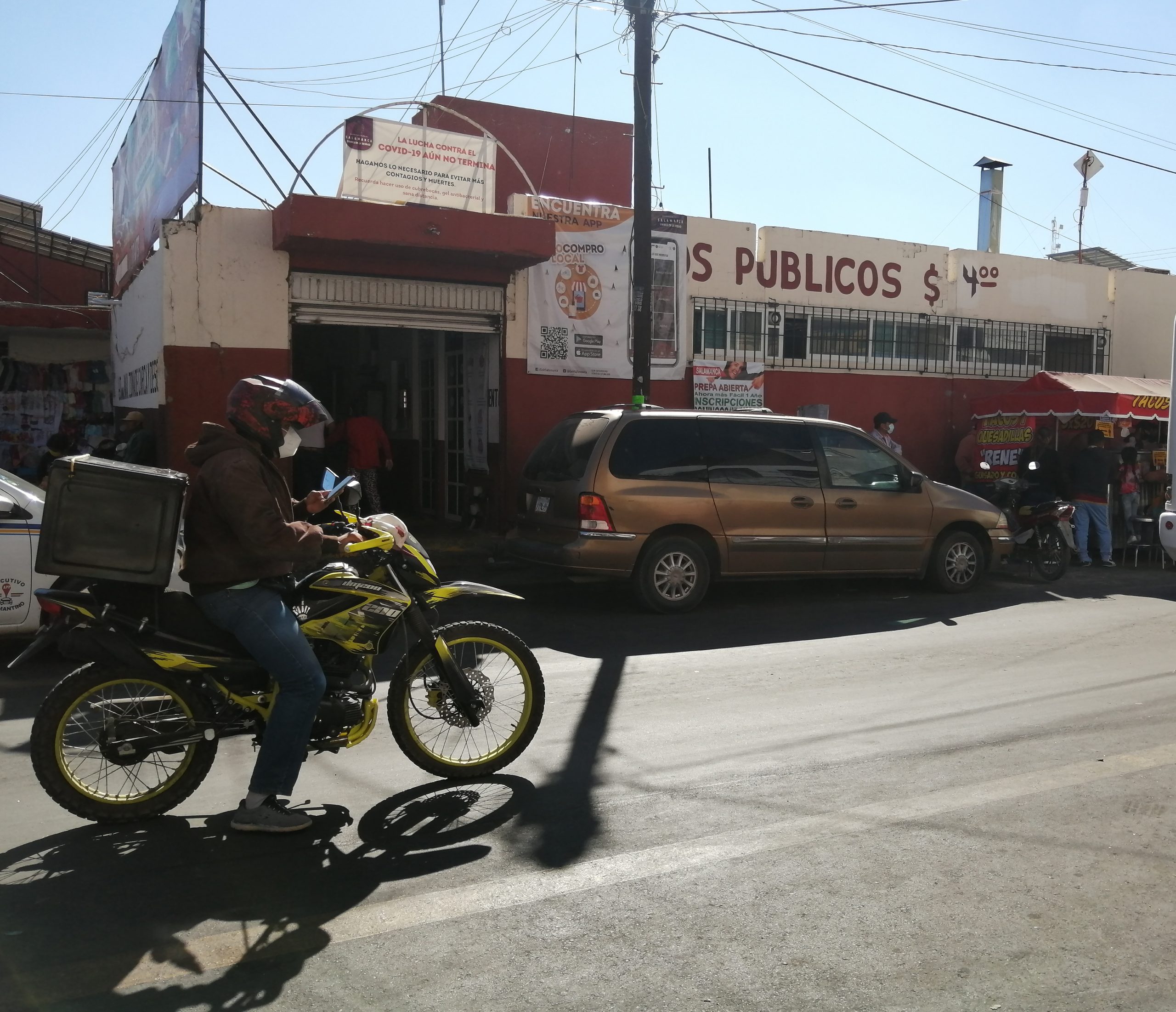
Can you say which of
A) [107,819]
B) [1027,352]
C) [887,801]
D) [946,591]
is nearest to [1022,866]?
[887,801]

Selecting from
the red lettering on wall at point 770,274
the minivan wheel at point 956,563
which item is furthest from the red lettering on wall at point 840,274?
the minivan wheel at point 956,563

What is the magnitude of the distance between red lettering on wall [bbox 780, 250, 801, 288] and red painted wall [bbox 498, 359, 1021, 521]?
122cm

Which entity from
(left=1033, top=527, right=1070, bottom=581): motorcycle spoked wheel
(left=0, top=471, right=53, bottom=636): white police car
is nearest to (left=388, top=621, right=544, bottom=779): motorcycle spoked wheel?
(left=0, top=471, right=53, bottom=636): white police car

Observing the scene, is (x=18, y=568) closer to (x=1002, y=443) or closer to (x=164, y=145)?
(x=164, y=145)

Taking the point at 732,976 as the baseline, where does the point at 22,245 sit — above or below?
above

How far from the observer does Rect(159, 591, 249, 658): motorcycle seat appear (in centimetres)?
427

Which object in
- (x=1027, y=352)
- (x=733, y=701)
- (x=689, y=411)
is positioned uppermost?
(x=1027, y=352)

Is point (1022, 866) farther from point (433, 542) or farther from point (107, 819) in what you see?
point (433, 542)

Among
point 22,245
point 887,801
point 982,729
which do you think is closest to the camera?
point 887,801

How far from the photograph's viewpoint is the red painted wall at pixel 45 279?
76.4ft

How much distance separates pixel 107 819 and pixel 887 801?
3.15 metres

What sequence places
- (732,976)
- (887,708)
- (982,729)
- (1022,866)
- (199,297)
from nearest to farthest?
(732,976), (1022,866), (982,729), (887,708), (199,297)

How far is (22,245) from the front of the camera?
22.7 metres

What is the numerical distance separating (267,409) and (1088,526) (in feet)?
37.8
